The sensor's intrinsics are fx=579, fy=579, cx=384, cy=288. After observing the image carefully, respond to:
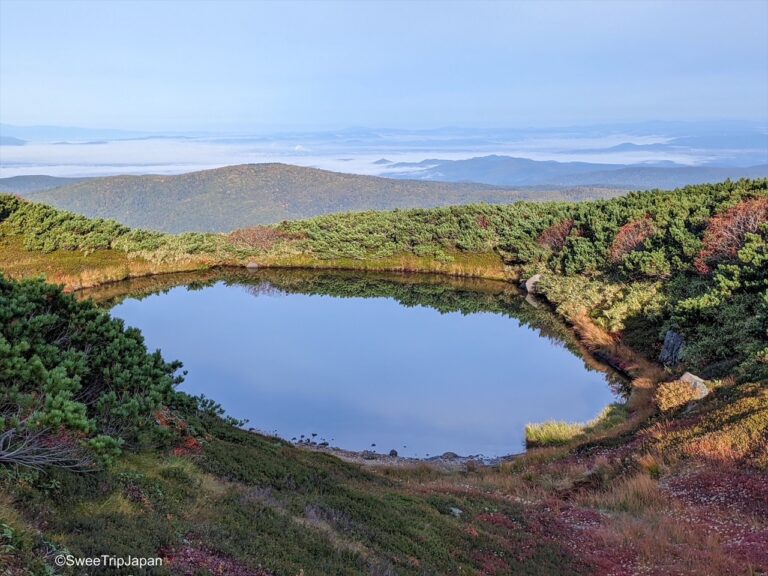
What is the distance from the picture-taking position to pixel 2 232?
5419 centimetres

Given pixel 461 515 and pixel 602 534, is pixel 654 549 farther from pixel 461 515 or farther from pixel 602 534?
pixel 461 515

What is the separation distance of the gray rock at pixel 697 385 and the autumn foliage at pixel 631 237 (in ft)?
80.7

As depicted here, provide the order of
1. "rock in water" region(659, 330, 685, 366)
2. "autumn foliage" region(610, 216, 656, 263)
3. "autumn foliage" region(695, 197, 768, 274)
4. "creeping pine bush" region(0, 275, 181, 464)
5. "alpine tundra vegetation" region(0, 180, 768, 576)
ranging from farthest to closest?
"autumn foliage" region(610, 216, 656, 263)
"autumn foliage" region(695, 197, 768, 274)
"rock in water" region(659, 330, 685, 366)
"creeping pine bush" region(0, 275, 181, 464)
"alpine tundra vegetation" region(0, 180, 768, 576)

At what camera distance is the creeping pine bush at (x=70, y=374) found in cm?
796

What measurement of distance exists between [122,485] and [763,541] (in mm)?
11934

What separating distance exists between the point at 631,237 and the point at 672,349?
20270 mm

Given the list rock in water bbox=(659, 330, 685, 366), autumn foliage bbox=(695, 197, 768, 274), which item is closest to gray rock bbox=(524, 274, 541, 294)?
autumn foliage bbox=(695, 197, 768, 274)

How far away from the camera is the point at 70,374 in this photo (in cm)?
1038

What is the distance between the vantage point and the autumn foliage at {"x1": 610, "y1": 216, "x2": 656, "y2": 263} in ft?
156

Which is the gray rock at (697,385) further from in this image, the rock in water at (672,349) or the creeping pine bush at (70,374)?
the creeping pine bush at (70,374)

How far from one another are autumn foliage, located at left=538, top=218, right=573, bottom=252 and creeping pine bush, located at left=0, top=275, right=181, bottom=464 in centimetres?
5027

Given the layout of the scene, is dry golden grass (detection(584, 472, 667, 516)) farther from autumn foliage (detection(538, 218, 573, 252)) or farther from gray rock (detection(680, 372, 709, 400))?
autumn foliage (detection(538, 218, 573, 252))

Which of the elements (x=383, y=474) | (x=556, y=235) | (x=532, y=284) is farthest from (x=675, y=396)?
(x=556, y=235)

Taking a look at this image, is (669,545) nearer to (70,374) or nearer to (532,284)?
(70,374)
